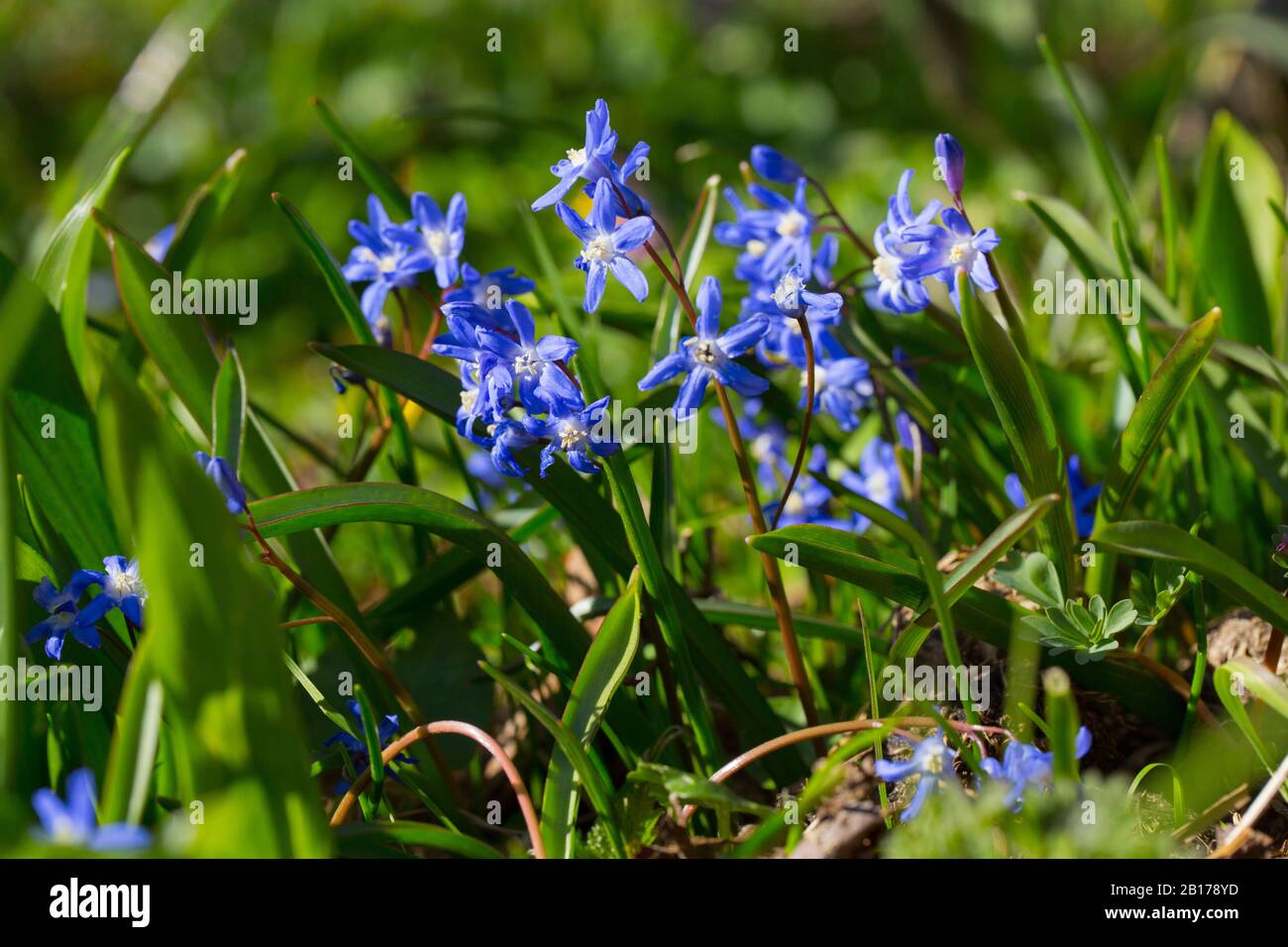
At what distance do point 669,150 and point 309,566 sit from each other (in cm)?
437

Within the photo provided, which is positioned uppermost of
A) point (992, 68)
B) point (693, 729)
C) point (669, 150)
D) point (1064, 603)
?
point (992, 68)

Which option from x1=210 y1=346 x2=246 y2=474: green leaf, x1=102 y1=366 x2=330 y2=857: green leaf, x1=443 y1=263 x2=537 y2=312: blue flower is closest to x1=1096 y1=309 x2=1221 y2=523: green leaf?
x1=443 y1=263 x2=537 y2=312: blue flower

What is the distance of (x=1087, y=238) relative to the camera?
2170mm

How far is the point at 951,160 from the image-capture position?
157 centimetres

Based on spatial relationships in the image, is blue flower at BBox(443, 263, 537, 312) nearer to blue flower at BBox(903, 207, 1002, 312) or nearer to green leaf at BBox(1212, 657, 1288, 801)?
blue flower at BBox(903, 207, 1002, 312)

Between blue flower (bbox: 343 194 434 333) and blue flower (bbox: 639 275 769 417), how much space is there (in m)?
0.53

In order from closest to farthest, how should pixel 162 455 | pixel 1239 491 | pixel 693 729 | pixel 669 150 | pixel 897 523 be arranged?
pixel 162 455 < pixel 897 523 < pixel 693 729 < pixel 1239 491 < pixel 669 150

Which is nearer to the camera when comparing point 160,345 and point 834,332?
point 160,345

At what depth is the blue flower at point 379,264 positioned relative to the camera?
180 cm

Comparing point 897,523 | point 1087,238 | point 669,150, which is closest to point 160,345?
point 897,523

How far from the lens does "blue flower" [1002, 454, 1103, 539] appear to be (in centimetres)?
187

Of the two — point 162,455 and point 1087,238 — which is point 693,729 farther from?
point 1087,238

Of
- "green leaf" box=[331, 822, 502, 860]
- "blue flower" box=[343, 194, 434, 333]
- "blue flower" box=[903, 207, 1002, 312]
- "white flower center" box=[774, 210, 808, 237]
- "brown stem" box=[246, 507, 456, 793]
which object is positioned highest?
"white flower center" box=[774, 210, 808, 237]

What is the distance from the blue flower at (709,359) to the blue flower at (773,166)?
536mm
